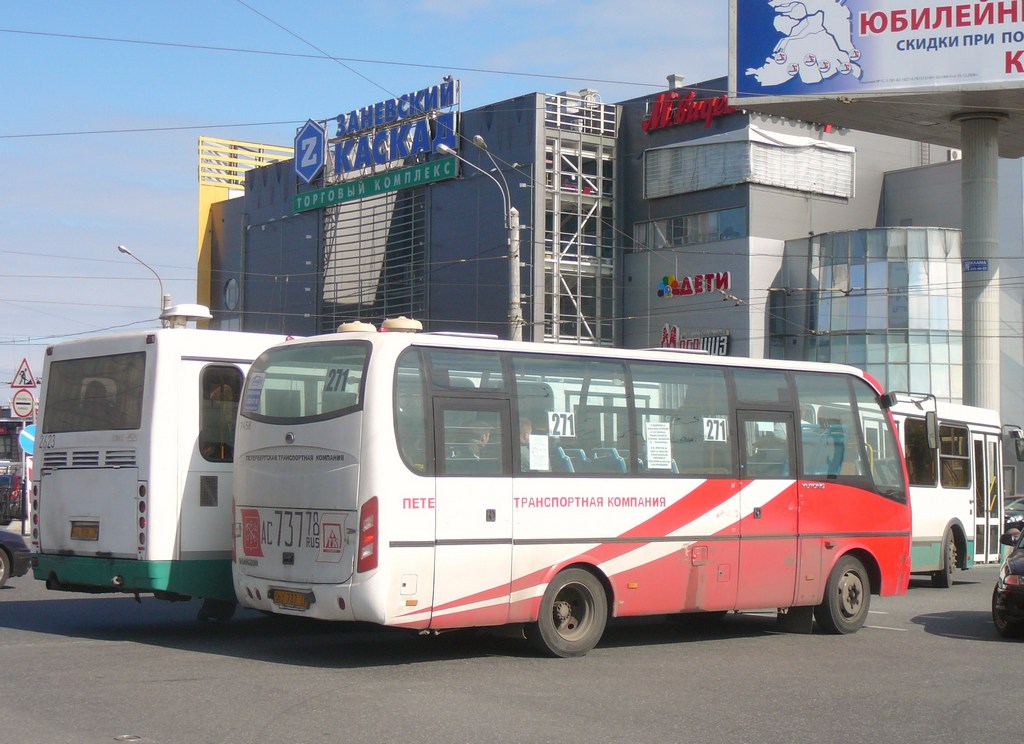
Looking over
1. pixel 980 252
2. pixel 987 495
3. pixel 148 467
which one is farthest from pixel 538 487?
pixel 980 252

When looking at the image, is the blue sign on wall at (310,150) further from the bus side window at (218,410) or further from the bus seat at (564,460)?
the bus seat at (564,460)

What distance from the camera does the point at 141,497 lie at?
12109mm

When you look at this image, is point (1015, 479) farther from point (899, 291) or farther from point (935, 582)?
point (935, 582)

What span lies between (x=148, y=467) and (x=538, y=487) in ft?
11.9

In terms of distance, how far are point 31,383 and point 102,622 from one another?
13.9 metres

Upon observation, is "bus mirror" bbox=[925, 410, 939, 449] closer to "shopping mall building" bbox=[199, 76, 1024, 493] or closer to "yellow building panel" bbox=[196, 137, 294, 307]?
"shopping mall building" bbox=[199, 76, 1024, 493]

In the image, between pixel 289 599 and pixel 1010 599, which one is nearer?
pixel 289 599

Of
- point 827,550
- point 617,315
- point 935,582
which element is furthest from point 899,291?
point 827,550

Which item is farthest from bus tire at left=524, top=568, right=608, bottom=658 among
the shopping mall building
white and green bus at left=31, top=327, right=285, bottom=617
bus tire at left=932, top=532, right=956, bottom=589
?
the shopping mall building

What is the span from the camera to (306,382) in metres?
11.3

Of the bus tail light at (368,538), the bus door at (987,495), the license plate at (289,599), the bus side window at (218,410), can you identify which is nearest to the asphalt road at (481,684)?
the license plate at (289,599)

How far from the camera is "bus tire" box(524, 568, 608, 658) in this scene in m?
11.6

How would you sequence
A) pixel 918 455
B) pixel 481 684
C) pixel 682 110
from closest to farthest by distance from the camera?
pixel 481 684
pixel 918 455
pixel 682 110

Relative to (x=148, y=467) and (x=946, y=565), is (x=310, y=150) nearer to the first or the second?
(x=946, y=565)
